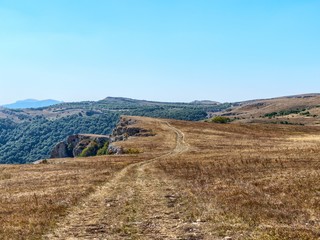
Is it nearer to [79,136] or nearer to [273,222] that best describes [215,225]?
[273,222]

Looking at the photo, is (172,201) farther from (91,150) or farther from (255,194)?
(91,150)

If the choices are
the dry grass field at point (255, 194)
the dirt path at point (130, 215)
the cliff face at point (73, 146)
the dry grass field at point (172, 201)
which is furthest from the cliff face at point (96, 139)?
the dirt path at point (130, 215)

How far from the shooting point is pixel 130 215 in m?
19.8

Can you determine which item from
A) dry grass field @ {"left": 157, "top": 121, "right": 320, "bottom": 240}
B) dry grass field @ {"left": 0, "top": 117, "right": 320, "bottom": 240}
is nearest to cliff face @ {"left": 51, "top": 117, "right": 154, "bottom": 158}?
dry grass field @ {"left": 0, "top": 117, "right": 320, "bottom": 240}

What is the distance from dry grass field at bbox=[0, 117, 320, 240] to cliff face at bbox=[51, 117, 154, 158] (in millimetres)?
39403

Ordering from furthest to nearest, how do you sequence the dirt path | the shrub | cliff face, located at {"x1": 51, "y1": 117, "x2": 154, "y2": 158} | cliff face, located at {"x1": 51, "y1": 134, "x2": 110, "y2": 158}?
1. cliff face, located at {"x1": 51, "y1": 134, "x2": 110, "y2": 158}
2. the shrub
3. cliff face, located at {"x1": 51, "y1": 117, "x2": 154, "y2": 158}
4. the dirt path

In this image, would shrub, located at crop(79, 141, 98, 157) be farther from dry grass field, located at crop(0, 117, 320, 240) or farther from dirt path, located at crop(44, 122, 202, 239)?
dirt path, located at crop(44, 122, 202, 239)

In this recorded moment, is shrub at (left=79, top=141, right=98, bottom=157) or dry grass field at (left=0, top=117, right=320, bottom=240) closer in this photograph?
dry grass field at (left=0, top=117, right=320, bottom=240)

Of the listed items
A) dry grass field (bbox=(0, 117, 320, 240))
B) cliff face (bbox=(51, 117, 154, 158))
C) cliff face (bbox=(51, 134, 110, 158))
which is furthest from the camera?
cliff face (bbox=(51, 134, 110, 158))

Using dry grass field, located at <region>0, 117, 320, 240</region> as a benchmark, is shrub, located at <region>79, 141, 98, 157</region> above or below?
below

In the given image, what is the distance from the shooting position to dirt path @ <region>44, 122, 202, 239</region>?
1641 centimetres

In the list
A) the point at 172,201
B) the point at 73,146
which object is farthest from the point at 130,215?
the point at 73,146

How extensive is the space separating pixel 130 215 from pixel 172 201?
416cm

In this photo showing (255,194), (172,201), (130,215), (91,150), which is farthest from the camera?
(91,150)
